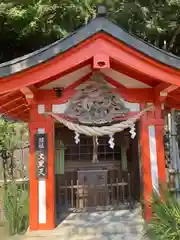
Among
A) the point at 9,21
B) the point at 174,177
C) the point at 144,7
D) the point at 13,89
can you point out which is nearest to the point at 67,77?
the point at 13,89

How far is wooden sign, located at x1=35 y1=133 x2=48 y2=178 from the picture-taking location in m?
5.76

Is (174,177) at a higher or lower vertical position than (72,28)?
lower

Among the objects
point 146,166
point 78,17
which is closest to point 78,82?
point 146,166

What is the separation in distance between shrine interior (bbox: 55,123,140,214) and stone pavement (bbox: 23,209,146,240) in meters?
0.87

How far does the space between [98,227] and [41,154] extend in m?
1.79

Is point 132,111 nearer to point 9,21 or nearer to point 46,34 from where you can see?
point 46,34

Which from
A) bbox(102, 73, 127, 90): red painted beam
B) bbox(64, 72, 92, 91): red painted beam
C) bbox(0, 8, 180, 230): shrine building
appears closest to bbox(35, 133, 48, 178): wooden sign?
bbox(0, 8, 180, 230): shrine building

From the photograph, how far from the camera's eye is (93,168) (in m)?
8.23

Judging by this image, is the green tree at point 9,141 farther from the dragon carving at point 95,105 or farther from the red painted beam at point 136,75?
the red painted beam at point 136,75

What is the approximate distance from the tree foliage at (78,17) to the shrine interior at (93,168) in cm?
476

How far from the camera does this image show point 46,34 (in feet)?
39.5

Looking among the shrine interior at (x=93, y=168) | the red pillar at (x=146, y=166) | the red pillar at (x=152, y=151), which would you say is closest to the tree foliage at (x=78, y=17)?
the shrine interior at (x=93, y=168)

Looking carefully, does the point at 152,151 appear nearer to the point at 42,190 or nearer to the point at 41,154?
the point at 41,154

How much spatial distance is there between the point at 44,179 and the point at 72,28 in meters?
7.65
